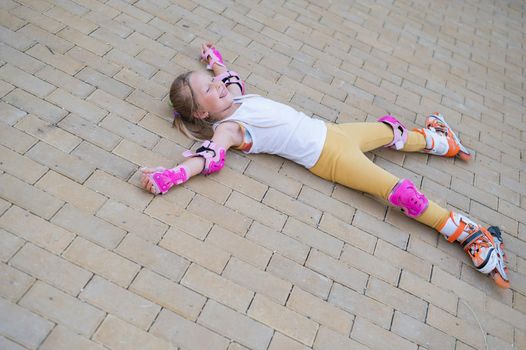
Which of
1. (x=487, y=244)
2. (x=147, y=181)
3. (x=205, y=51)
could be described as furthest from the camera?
(x=205, y=51)

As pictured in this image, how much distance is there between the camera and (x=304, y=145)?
300 cm

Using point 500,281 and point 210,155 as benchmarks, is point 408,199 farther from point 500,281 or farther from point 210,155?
point 210,155

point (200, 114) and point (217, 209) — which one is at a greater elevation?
point (200, 114)

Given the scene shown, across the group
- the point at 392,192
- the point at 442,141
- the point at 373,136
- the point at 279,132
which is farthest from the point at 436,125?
the point at 279,132

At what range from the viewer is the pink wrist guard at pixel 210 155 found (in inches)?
107

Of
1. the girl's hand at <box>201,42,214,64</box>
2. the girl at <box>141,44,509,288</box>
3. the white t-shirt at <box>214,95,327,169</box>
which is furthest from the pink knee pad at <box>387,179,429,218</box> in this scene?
the girl's hand at <box>201,42,214,64</box>

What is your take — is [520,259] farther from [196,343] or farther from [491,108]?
[196,343]

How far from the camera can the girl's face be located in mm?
2930

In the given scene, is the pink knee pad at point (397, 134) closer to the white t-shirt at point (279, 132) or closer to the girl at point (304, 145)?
the girl at point (304, 145)

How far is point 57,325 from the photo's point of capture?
6.62ft

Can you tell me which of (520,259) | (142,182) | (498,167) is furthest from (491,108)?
(142,182)

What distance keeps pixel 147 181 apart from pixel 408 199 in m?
1.48

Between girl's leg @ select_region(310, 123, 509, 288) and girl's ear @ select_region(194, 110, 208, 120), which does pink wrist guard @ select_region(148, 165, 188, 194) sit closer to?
girl's ear @ select_region(194, 110, 208, 120)

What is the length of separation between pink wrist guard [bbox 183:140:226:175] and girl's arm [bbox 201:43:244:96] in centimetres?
58
